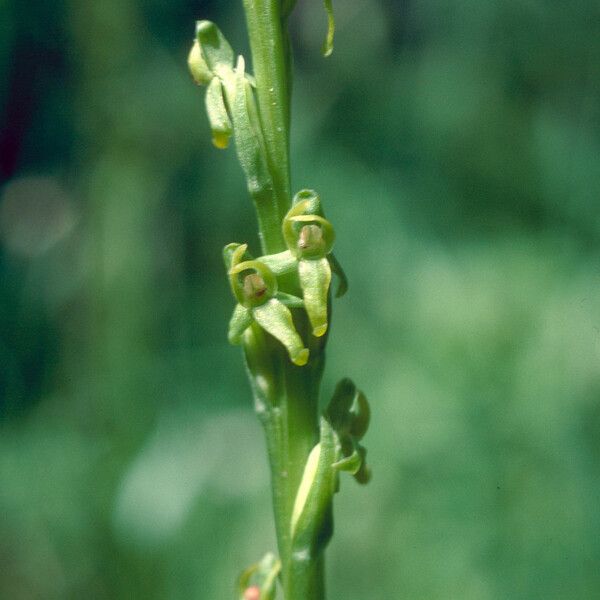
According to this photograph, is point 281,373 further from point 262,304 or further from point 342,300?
point 342,300

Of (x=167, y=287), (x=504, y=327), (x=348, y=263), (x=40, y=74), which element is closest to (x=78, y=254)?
A: (x=167, y=287)

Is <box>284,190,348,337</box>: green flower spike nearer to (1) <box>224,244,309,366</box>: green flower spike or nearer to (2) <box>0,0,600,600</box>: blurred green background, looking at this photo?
(1) <box>224,244,309,366</box>: green flower spike

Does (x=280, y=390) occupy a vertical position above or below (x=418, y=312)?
above

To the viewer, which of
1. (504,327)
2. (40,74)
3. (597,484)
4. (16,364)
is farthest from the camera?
(40,74)

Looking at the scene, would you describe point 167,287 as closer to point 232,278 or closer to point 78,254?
point 78,254

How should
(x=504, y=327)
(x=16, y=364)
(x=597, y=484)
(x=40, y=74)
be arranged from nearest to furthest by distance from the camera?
1. (x=597, y=484)
2. (x=504, y=327)
3. (x=16, y=364)
4. (x=40, y=74)

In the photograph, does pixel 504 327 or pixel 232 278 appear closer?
pixel 232 278

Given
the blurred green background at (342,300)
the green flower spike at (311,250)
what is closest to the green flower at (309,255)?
the green flower spike at (311,250)
